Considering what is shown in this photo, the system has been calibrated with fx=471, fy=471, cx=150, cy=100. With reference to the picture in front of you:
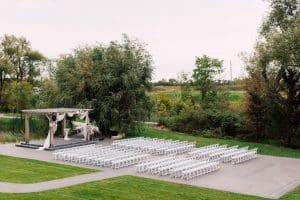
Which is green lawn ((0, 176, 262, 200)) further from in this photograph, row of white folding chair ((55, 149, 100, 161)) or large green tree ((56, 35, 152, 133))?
large green tree ((56, 35, 152, 133))

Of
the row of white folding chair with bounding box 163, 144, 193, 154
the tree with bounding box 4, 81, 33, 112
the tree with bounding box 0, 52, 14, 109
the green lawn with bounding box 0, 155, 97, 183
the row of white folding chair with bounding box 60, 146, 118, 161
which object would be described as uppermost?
the tree with bounding box 0, 52, 14, 109

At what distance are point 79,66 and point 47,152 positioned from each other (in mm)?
9524

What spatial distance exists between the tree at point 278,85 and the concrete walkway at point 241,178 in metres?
6.29

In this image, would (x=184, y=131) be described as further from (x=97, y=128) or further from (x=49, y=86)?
(x=49, y=86)

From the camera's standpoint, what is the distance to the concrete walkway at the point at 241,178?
19359mm

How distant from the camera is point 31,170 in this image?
894 inches

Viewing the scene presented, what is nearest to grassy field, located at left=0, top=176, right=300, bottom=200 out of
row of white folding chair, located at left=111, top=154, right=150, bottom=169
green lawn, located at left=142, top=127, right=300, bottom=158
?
row of white folding chair, located at left=111, top=154, right=150, bottom=169

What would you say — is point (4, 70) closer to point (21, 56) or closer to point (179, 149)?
point (21, 56)

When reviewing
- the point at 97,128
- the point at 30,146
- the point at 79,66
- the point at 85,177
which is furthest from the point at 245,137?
the point at 85,177

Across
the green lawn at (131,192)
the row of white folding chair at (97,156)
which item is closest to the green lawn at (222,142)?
the row of white folding chair at (97,156)

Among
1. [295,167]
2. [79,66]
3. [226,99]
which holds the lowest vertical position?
[295,167]

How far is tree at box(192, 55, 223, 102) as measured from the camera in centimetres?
4962

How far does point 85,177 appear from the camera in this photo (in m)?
21.4

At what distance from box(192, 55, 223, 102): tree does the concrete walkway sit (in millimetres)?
22535
